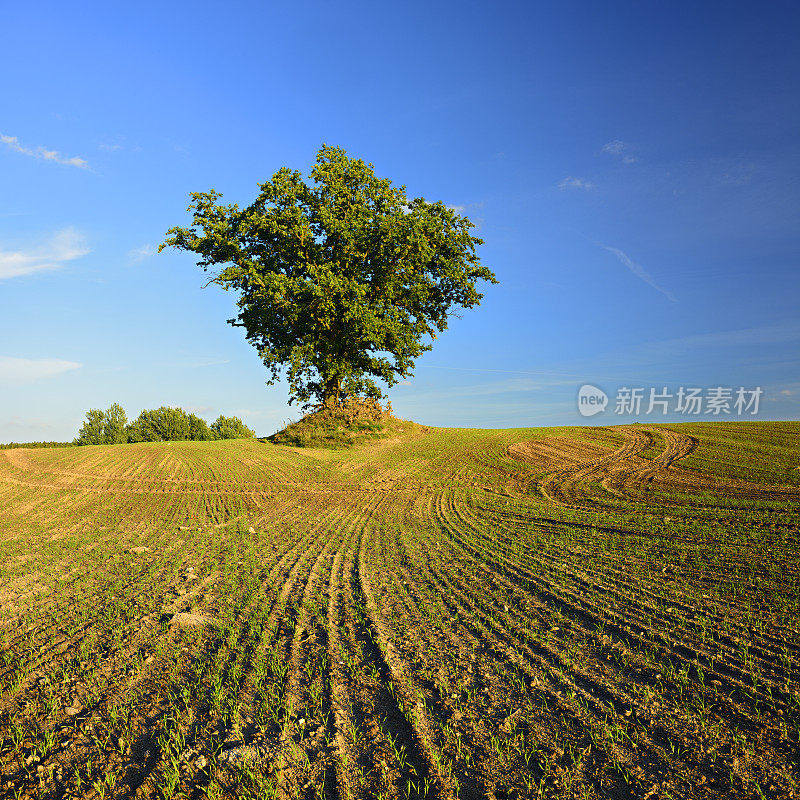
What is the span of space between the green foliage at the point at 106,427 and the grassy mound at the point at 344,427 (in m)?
43.1

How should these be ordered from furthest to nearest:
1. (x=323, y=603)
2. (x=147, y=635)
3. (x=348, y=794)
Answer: (x=323, y=603)
(x=147, y=635)
(x=348, y=794)

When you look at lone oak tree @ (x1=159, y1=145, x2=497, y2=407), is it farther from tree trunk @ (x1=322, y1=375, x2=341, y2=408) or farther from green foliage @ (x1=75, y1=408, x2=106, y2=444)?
green foliage @ (x1=75, y1=408, x2=106, y2=444)

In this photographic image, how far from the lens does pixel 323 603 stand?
282 inches

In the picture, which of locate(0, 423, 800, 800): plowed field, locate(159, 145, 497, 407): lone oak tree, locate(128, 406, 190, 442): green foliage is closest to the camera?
locate(0, 423, 800, 800): plowed field

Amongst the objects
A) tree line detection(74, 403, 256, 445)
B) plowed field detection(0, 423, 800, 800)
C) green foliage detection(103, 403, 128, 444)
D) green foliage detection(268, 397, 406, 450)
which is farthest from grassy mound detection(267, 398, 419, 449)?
green foliage detection(103, 403, 128, 444)

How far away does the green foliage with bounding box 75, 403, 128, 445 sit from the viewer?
207ft

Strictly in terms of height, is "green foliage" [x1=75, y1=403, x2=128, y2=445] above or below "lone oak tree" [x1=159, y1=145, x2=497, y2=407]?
below

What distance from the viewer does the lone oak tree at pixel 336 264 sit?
27.6m

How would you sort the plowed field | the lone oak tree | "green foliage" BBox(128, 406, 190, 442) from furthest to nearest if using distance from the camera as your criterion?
1. "green foliage" BBox(128, 406, 190, 442)
2. the lone oak tree
3. the plowed field

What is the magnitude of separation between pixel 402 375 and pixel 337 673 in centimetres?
2686

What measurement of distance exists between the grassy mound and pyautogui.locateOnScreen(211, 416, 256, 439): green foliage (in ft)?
118

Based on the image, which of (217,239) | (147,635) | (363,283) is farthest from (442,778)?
(217,239)

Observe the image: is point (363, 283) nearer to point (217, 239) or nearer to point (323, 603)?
point (217, 239)

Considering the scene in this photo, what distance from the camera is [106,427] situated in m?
65.1
